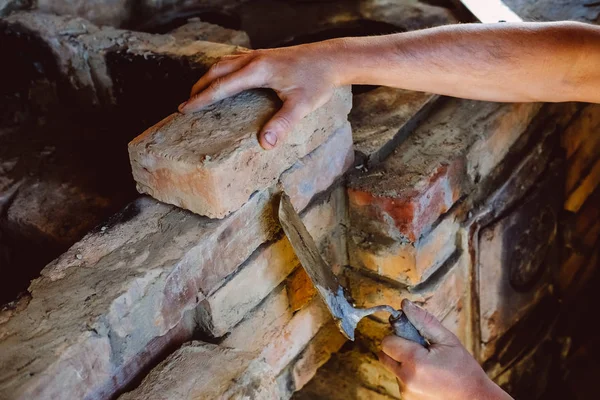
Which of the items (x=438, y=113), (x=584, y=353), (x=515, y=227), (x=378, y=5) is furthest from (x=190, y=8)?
(x=584, y=353)

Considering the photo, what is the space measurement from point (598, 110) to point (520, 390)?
108 cm

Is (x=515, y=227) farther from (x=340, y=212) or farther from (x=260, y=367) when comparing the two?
(x=260, y=367)

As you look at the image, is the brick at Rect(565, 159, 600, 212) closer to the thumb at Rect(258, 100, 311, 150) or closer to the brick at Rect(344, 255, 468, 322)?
the brick at Rect(344, 255, 468, 322)

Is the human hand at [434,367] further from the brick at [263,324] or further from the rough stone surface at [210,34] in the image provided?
the rough stone surface at [210,34]

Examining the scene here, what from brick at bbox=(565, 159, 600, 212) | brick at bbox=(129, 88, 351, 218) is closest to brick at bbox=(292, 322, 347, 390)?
brick at bbox=(129, 88, 351, 218)

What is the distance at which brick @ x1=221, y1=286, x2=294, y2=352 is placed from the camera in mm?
1689

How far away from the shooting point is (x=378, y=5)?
8.99ft

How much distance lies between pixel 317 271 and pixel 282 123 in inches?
13.6

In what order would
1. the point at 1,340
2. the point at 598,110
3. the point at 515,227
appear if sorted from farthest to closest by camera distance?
the point at 598,110 → the point at 515,227 → the point at 1,340

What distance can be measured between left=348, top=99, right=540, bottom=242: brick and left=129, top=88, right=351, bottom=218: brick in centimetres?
23

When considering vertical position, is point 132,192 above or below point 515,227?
above

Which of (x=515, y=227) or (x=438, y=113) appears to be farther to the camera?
(x=515, y=227)

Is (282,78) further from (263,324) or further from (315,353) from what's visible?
(315,353)

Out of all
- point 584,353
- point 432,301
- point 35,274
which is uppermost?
point 35,274
